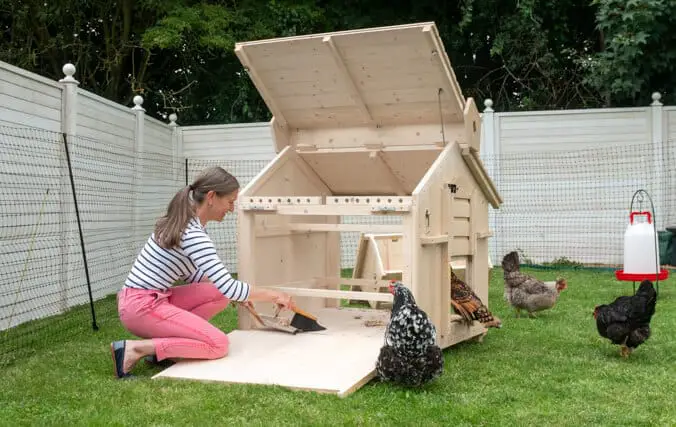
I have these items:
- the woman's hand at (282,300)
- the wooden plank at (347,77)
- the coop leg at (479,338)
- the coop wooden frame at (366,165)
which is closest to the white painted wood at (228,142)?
the coop wooden frame at (366,165)

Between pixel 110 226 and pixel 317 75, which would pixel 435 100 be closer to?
pixel 317 75

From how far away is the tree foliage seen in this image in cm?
1109

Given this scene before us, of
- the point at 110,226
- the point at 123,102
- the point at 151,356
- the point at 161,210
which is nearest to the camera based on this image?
the point at 151,356

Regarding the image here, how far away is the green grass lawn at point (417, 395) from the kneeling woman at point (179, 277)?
18 centimetres

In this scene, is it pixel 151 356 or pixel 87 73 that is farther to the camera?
pixel 87 73

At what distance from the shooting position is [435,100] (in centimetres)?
442

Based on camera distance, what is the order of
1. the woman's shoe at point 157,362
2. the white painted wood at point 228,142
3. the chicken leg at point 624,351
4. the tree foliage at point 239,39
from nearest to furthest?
the woman's shoe at point 157,362, the chicken leg at point 624,351, the white painted wood at point 228,142, the tree foliage at point 239,39

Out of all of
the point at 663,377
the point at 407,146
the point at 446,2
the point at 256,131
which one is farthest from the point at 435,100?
the point at 446,2

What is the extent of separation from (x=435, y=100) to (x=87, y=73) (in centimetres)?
934

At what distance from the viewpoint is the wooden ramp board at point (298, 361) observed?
3365 millimetres

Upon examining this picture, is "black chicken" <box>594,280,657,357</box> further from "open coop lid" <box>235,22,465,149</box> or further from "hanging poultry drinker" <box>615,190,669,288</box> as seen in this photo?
"hanging poultry drinker" <box>615,190,669,288</box>

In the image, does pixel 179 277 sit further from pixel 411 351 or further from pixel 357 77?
pixel 357 77

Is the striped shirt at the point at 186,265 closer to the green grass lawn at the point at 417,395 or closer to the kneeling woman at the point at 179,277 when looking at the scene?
the kneeling woman at the point at 179,277

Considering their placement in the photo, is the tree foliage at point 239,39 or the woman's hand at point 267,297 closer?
the woman's hand at point 267,297
